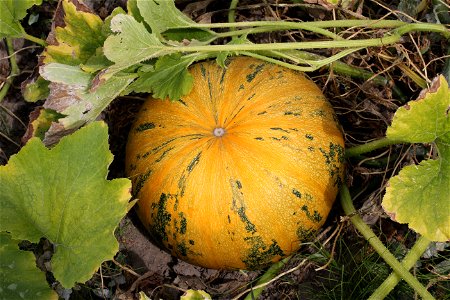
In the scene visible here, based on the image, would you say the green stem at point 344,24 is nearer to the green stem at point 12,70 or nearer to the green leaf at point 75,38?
the green leaf at point 75,38

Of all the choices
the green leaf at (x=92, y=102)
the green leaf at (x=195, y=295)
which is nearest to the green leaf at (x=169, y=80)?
the green leaf at (x=92, y=102)

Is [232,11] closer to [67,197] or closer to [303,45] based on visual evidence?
[303,45]

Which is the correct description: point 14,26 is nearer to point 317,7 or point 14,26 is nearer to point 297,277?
point 317,7

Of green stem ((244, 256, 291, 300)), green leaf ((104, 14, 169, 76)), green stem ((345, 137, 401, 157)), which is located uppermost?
green leaf ((104, 14, 169, 76))

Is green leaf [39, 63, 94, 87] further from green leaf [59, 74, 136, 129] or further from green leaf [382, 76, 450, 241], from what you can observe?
green leaf [382, 76, 450, 241]

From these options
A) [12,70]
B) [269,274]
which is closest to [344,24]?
[269,274]

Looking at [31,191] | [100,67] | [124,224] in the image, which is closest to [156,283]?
[124,224]

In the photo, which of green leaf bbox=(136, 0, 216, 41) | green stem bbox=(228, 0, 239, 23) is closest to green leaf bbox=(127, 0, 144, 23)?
green leaf bbox=(136, 0, 216, 41)
